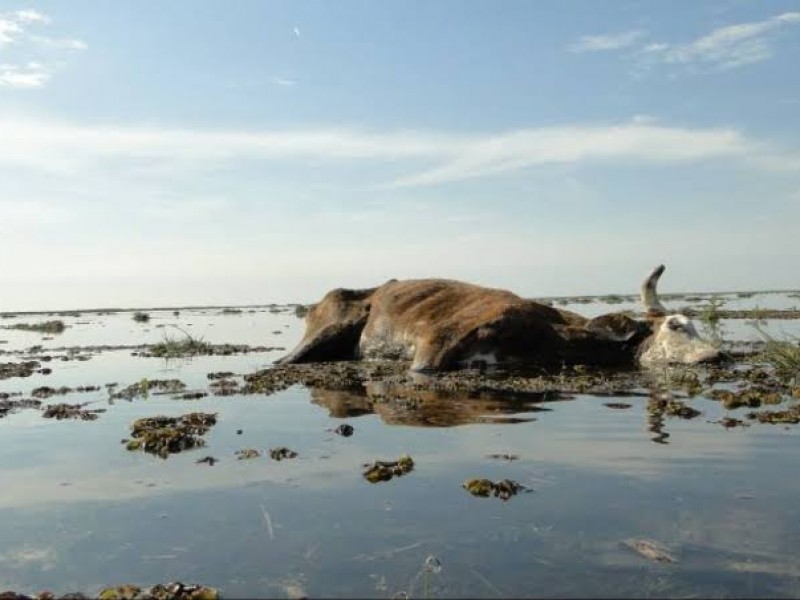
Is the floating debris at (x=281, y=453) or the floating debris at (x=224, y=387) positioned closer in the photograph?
the floating debris at (x=281, y=453)

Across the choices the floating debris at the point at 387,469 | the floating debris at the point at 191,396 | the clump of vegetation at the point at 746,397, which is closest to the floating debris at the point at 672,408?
the clump of vegetation at the point at 746,397

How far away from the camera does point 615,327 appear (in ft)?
51.8

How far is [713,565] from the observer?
177 inches

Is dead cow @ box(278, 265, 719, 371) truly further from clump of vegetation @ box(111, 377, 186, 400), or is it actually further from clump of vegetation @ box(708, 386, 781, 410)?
clump of vegetation @ box(111, 377, 186, 400)

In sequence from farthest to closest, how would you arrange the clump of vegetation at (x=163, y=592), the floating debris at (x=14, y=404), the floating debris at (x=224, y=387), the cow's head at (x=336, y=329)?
the cow's head at (x=336, y=329), the floating debris at (x=224, y=387), the floating debris at (x=14, y=404), the clump of vegetation at (x=163, y=592)

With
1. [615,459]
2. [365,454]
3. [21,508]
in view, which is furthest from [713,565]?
[21,508]

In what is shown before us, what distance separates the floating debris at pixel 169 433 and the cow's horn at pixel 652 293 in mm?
10615

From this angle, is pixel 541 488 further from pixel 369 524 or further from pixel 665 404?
pixel 665 404

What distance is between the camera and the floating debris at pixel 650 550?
460 centimetres

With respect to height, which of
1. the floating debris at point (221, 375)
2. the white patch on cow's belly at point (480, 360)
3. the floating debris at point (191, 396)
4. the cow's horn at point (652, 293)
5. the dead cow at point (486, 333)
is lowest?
the floating debris at point (191, 396)

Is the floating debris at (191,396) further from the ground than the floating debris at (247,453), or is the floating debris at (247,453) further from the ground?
the floating debris at (191,396)

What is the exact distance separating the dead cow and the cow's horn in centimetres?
2

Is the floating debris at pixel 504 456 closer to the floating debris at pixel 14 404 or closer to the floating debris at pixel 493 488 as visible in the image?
the floating debris at pixel 493 488

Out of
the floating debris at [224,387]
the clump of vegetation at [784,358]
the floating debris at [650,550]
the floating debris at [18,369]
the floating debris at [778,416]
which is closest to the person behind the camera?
the floating debris at [650,550]
